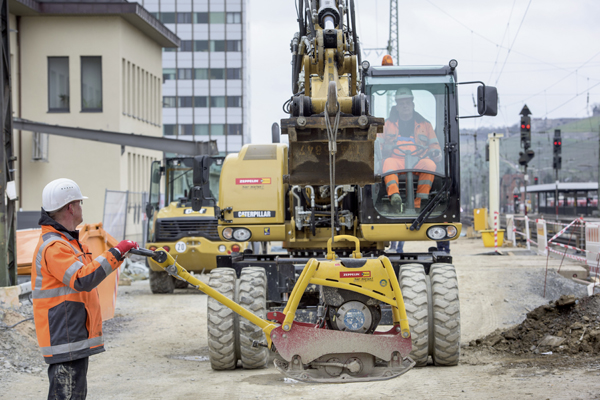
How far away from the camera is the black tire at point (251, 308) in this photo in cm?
773

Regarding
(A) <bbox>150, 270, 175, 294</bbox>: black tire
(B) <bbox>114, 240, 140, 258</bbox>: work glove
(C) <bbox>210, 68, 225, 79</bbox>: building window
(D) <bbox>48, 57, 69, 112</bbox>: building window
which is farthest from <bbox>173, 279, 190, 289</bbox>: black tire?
(C) <bbox>210, 68, 225, 79</bbox>: building window

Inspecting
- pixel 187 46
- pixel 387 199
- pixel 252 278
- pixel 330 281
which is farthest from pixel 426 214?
pixel 187 46

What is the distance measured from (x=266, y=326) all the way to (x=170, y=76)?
69.1 meters

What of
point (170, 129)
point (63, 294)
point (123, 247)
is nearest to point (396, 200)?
point (123, 247)

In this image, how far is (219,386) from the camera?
708cm

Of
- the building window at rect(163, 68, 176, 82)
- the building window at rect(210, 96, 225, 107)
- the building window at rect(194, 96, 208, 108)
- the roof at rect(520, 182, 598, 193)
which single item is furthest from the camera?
the building window at rect(163, 68, 176, 82)

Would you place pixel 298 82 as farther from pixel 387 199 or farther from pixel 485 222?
pixel 485 222

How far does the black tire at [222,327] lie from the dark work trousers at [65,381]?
296 centimetres

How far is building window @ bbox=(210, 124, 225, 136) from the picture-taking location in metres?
71.4

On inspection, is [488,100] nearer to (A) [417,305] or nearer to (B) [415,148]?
(B) [415,148]

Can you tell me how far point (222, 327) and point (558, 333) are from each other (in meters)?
4.18

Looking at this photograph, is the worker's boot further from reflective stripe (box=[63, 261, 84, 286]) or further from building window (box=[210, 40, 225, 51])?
building window (box=[210, 40, 225, 51])

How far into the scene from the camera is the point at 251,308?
304 inches

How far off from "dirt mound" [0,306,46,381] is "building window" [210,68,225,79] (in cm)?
6313
